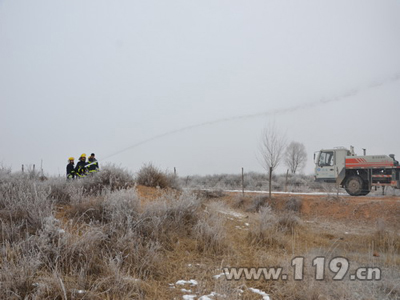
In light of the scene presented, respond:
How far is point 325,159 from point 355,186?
249 centimetres

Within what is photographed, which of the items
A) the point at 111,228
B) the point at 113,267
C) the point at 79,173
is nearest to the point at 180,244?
the point at 111,228

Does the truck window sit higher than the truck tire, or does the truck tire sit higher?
the truck window

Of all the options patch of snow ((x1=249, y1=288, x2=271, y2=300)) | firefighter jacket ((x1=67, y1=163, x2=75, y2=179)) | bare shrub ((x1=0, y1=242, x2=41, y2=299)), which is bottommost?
patch of snow ((x1=249, y1=288, x2=271, y2=300))

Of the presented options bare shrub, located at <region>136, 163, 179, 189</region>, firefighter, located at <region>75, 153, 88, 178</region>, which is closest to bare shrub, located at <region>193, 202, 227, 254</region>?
bare shrub, located at <region>136, 163, 179, 189</region>

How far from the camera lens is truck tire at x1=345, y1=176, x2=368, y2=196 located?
640 inches

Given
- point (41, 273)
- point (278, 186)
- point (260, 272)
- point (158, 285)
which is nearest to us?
point (41, 273)

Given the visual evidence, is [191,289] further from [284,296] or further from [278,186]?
[278,186]

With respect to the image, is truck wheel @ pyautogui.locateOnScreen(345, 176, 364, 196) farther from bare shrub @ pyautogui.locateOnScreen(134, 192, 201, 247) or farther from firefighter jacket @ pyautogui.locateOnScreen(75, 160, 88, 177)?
firefighter jacket @ pyautogui.locateOnScreen(75, 160, 88, 177)

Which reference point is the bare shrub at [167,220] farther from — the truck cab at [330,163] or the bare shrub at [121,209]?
the truck cab at [330,163]

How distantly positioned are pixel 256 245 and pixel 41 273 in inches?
167

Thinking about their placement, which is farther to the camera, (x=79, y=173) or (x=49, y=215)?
(x=79, y=173)

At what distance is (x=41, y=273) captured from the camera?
129 inches

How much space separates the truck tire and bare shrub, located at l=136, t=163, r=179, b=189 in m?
12.0

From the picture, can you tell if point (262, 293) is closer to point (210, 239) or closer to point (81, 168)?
point (210, 239)
